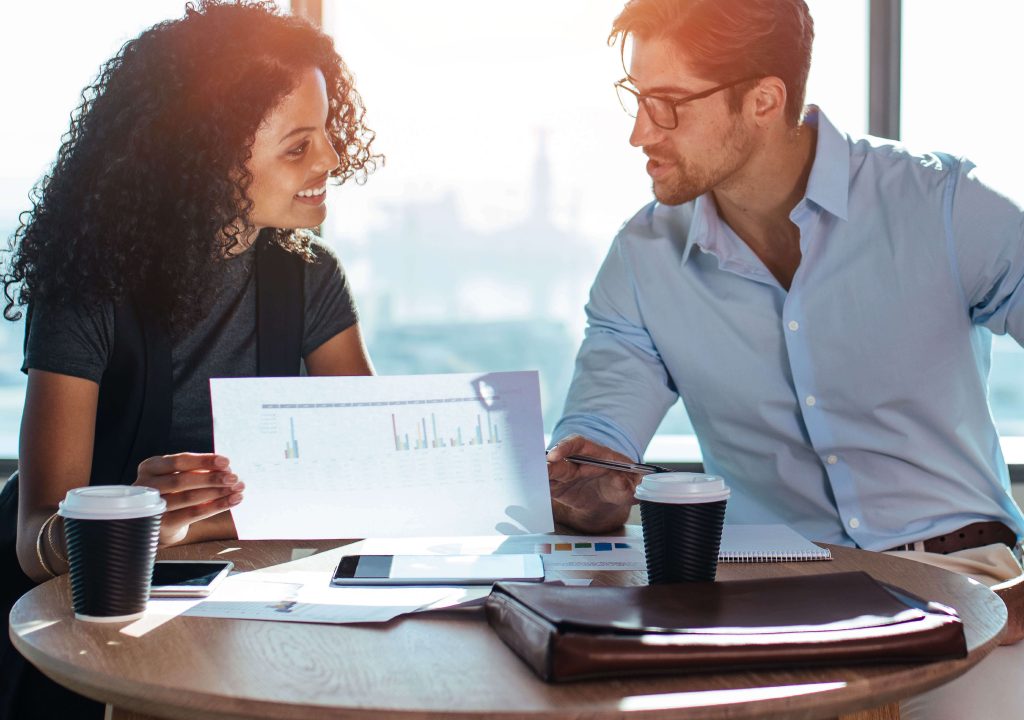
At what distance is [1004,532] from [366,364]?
1265 mm

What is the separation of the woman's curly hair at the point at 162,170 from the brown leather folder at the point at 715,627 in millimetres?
1056

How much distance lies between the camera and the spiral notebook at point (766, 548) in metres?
1.39

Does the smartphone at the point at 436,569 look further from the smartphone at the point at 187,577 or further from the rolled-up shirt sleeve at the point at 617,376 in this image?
the rolled-up shirt sleeve at the point at 617,376

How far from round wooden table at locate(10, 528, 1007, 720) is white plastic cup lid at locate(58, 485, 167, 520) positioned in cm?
12

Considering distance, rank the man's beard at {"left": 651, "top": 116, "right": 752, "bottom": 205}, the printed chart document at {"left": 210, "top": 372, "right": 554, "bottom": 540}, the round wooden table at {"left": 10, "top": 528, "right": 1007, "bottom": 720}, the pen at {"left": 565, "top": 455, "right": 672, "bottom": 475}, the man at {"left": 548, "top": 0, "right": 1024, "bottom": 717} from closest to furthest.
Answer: the round wooden table at {"left": 10, "top": 528, "right": 1007, "bottom": 720} < the printed chart document at {"left": 210, "top": 372, "right": 554, "bottom": 540} < the pen at {"left": 565, "top": 455, "right": 672, "bottom": 475} < the man at {"left": 548, "top": 0, "right": 1024, "bottom": 717} < the man's beard at {"left": 651, "top": 116, "right": 752, "bottom": 205}

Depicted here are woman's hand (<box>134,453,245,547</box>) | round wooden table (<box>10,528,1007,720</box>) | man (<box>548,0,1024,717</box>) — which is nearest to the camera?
round wooden table (<box>10,528,1007,720</box>)

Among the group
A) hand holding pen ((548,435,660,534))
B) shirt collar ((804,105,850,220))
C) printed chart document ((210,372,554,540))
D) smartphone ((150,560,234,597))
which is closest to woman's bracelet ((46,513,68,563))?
smartphone ((150,560,234,597))

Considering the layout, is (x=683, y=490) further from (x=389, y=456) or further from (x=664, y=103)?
(x=664, y=103)

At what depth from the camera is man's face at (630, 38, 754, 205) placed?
2.08 m

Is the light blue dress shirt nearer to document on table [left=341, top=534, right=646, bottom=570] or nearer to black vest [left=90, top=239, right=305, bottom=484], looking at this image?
document on table [left=341, top=534, right=646, bottom=570]

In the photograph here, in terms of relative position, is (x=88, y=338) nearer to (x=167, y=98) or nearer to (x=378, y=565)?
(x=167, y=98)

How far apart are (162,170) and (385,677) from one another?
1.26 m

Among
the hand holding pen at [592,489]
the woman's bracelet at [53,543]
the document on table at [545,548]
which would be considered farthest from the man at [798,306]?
the woman's bracelet at [53,543]

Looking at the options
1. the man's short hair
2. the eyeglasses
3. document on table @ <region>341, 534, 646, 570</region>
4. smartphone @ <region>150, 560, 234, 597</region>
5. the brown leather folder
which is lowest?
document on table @ <region>341, 534, 646, 570</region>
